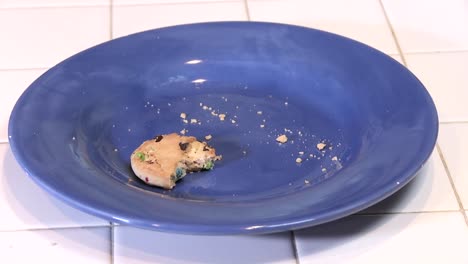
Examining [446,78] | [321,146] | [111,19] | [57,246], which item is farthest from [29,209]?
[446,78]

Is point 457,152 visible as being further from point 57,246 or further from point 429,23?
point 57,246

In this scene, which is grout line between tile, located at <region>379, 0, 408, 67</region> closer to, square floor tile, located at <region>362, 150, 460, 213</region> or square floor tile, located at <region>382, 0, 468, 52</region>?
square floor tile, located at <region>382, 0, 468, 52</region>

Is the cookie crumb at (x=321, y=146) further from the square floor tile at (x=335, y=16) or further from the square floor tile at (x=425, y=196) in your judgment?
the square floor tile at (x=335, y=16)

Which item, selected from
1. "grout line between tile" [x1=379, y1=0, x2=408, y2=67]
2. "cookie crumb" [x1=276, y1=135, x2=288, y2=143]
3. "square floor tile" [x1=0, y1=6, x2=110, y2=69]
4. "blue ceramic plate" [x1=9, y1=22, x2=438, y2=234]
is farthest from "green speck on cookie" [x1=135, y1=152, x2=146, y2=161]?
"grout line between tile" [x1=379, y1=0, x2=408, y2=67]

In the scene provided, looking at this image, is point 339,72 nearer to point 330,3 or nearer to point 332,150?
point 332,150

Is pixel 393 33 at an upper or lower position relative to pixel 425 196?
upper

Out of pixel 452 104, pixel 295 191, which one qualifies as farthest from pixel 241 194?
pixel 452 104

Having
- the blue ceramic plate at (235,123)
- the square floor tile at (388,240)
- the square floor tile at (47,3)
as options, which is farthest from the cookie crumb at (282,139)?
the square floor tile at (47,3)
